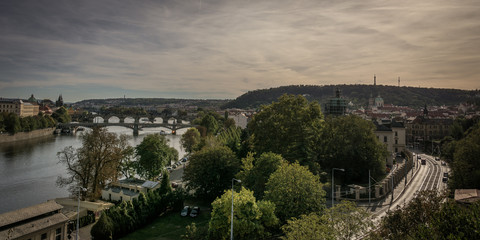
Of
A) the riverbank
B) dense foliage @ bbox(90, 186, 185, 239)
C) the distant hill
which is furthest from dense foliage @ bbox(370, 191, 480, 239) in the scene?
the distant hill

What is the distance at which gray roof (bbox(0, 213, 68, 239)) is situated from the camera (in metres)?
17.9

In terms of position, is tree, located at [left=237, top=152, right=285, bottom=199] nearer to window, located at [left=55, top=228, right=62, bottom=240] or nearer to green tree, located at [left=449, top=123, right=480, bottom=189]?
window, located at [left=55, top=228, right=62, bottom=240]

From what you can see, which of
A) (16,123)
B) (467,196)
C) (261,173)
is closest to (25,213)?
(261,173)

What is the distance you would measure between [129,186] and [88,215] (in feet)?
21.5

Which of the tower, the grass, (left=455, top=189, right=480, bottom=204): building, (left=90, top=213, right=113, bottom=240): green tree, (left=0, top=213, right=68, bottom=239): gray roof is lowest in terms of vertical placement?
the grass

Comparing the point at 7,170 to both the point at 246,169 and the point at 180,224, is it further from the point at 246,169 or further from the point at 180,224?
the point at 246,169

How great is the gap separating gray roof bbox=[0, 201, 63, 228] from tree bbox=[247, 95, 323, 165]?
1843 centimetres

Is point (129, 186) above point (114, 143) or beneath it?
beneath

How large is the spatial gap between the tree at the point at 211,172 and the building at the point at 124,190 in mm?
4338

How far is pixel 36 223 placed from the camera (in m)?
19.3

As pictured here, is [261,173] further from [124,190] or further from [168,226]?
[124,190]

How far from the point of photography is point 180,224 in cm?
2456

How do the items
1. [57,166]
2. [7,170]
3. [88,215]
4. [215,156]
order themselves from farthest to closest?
1. [57,166]
2. [7,170]
3. [215,156]
4. [88,215]

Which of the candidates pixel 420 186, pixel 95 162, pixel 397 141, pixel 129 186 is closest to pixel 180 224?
pixel 129 186
